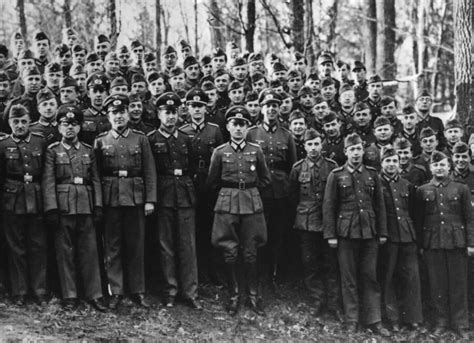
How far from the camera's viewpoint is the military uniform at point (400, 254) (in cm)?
696

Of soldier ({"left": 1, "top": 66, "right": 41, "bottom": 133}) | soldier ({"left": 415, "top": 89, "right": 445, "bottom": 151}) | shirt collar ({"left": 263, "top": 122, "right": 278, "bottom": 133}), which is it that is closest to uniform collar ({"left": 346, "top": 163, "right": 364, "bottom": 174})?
shirt collar ({"left": 263, "top": 122, "right": 278, "bottom": 133})

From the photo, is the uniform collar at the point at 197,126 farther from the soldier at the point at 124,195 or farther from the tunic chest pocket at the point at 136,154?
the tunic chest pocket at the point at 136,154

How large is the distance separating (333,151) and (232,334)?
99.8 inches

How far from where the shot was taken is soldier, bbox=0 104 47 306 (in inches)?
238

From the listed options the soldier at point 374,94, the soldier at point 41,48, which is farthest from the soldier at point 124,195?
the soldier at point 374,94

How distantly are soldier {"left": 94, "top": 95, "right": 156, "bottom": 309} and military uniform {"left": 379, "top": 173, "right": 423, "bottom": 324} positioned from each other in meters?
2.68

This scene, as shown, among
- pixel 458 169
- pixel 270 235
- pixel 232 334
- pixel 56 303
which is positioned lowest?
pixel 232 334

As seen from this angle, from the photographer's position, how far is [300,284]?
7629mm

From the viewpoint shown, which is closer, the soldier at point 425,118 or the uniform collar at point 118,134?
the uniform collar at point 118,134

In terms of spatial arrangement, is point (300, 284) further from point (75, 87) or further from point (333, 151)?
point (75, 87)

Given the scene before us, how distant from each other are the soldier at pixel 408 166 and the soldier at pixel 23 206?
4012 millimetres

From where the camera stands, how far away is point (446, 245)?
22.8 ft

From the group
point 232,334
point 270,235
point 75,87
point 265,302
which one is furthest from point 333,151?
point 75,87

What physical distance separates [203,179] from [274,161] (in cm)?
87
